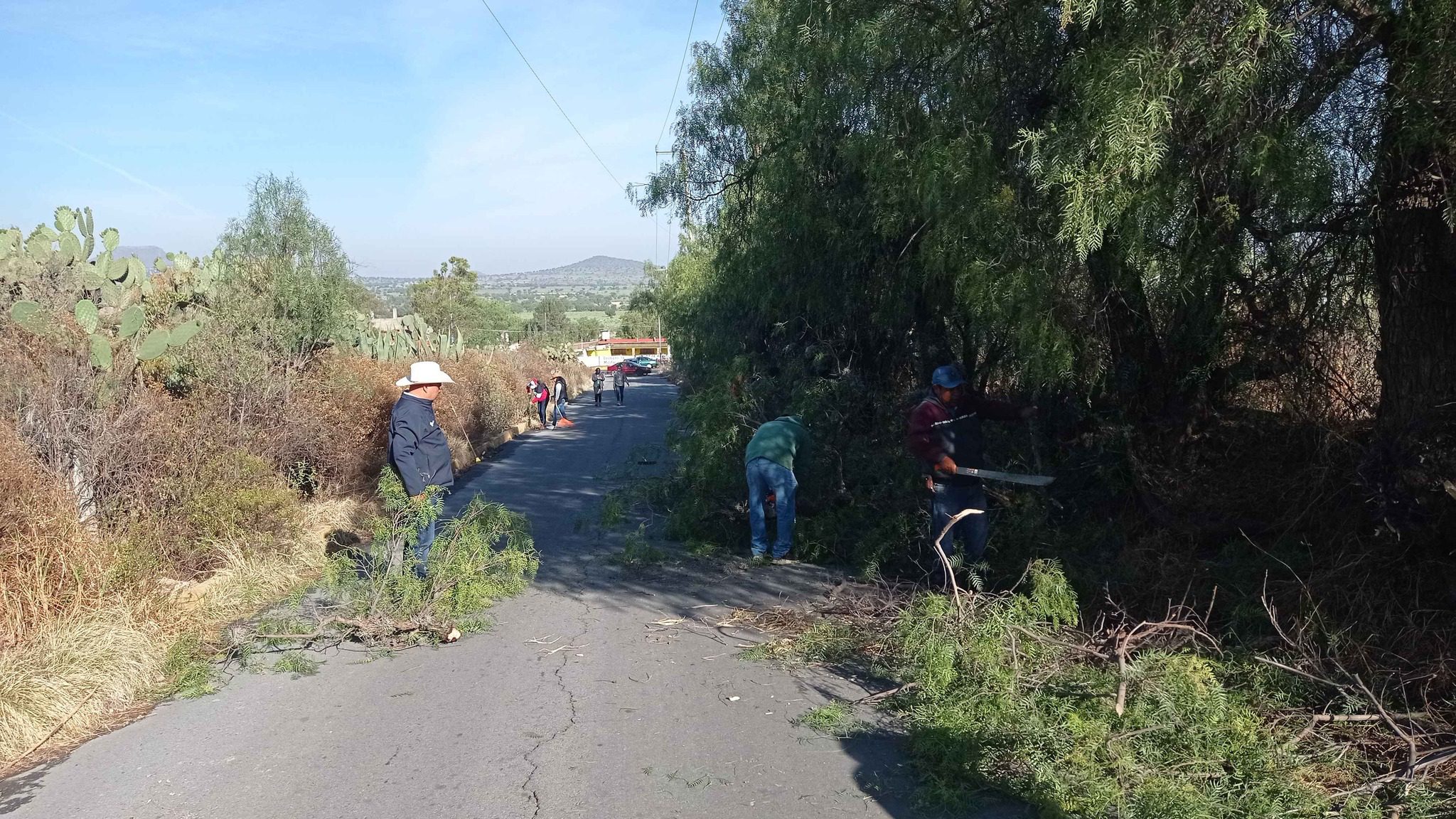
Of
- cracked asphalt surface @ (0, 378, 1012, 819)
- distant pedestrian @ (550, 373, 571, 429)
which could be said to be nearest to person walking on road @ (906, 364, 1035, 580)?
cracked asphalt surface @ (0, 378, 1012, 819)

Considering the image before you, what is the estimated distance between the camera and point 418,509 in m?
8.15

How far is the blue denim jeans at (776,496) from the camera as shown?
9.80 meters

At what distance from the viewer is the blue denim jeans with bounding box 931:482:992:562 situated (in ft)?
25.8

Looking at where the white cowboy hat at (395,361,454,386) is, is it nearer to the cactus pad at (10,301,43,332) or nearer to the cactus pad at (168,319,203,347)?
the cactus pad at (168,319,203,347)

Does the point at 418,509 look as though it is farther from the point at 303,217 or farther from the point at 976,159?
the point at 303,217

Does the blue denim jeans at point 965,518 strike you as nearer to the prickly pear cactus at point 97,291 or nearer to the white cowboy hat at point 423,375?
the white cowboy hat at point 423,375

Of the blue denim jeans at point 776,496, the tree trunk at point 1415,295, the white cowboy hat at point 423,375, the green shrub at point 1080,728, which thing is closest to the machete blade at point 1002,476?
the green shrub at point 1080,728

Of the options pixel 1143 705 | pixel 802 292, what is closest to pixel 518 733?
pixel 1143 705

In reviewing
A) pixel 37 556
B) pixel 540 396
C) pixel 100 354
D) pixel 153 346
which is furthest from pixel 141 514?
pixel 540 396

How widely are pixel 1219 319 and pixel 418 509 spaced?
6.07 m

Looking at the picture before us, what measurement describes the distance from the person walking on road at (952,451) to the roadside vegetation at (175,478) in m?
3.38

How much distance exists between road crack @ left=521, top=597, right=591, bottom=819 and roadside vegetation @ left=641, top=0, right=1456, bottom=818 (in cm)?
181

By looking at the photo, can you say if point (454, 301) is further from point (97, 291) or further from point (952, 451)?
point (952, 451)

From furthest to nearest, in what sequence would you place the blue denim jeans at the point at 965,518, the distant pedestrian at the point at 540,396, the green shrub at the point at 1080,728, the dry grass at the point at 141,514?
the distant pedestrian at the point at 540,396, the blue denim jeans at the point at 965,518, the dry grass at the point at 141,514, the green shrub at the point at 1080,728
